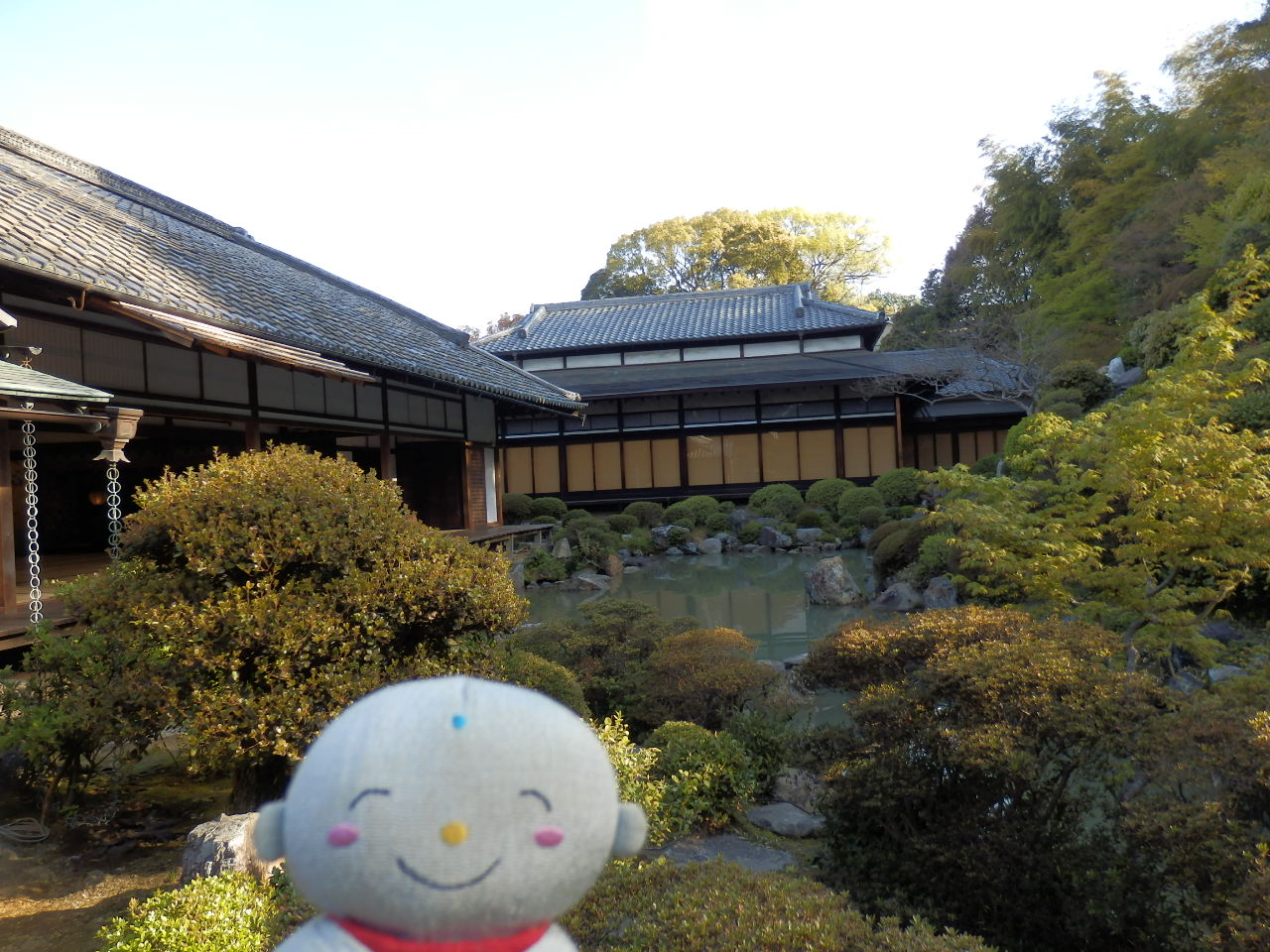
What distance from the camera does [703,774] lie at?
16.9ft

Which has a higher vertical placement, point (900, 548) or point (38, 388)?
point (38, 388)

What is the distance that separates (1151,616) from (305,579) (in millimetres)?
5471

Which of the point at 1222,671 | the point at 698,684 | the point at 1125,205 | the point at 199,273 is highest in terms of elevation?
the point at 1125,205

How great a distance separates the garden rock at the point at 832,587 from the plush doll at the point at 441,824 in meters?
12.6

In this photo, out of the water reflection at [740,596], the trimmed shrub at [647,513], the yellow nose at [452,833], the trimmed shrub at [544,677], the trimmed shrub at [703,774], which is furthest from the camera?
the trimmed shrub at [647,513]

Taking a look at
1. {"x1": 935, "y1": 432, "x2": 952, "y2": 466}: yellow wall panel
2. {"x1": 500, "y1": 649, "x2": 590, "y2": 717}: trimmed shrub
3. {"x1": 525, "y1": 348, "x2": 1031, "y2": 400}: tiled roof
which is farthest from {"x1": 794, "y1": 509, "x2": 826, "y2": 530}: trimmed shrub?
{"x1": 500, "y1": 649, "x2": 590, "y2": 717}: trimmed shrub

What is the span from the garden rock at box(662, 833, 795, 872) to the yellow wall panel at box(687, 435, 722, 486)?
2069 cm

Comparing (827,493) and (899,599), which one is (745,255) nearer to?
(827,493)

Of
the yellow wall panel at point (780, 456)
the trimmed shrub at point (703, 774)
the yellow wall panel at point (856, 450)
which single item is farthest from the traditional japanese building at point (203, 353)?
the yellow wall panel at point (856, 450)

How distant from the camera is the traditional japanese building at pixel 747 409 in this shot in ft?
80.5

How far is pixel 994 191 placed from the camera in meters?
30.2

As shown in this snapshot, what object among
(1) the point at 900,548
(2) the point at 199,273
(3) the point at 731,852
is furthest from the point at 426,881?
(1) the point at 900,548

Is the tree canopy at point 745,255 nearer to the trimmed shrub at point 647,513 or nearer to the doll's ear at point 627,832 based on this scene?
the trimmed shrub at point 647,513

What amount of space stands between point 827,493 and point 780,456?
3310 millimetres
